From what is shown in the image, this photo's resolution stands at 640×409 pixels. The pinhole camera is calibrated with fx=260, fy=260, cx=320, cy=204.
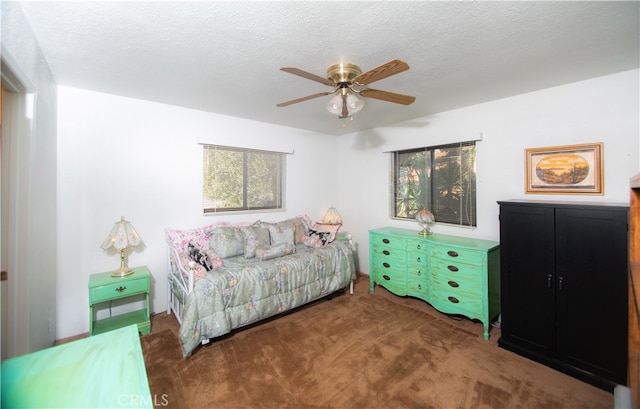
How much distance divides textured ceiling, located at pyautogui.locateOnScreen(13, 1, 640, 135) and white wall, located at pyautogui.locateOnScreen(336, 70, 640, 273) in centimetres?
A: 18

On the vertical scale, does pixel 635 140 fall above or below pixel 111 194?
above

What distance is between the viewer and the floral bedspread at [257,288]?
2201mm

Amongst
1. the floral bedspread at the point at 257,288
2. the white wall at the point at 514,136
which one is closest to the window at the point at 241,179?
the floral bedspread at the point at 257,288

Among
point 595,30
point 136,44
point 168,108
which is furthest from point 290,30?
point 168,108

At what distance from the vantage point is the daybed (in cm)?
223

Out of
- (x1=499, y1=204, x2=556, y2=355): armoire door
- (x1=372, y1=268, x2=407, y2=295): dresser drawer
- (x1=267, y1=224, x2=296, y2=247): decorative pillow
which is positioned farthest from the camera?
(x1=267, y1=224, x2=296, y2=247): decorative pillow

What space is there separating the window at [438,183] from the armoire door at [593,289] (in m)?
1.08

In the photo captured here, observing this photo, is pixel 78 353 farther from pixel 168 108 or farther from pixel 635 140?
pixel 635 140

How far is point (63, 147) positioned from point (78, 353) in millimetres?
2277

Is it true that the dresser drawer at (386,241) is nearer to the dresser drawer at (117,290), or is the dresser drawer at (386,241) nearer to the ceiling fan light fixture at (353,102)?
the ceiling fan light fixture at (353,102)

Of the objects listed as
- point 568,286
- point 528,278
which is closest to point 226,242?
point 528,278

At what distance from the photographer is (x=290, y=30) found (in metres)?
1.55

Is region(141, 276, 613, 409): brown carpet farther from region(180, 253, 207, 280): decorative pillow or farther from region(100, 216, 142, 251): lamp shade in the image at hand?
region(100, 216, 142, 251): lamp shade

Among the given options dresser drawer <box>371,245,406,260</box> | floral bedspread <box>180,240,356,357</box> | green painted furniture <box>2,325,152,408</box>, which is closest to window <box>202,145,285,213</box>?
floral bedspread <box>180,240,356,357</box>
